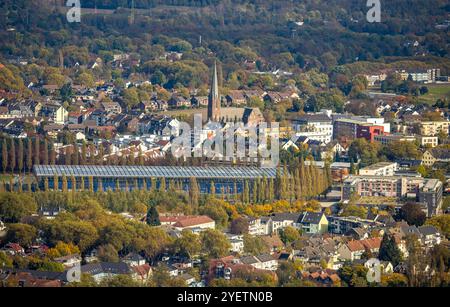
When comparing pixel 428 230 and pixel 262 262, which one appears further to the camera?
pixel 428 230

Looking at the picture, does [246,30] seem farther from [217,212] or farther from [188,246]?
[188,246]

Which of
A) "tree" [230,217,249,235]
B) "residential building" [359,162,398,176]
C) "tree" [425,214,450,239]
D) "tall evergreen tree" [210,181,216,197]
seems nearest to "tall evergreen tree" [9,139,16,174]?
"tall evergreen tree" [210,181,216,197]

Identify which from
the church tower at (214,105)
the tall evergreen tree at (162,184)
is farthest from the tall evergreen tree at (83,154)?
the church tower at (214,105)

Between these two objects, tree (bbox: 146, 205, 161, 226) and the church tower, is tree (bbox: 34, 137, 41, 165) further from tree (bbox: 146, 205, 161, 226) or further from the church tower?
the church tower

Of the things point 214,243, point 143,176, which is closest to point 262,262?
point 214,243

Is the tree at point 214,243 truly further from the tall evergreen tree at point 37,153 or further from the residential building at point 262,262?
the tall evergreen tree at point 37,153

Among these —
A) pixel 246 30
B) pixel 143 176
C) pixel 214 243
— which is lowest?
pixel 214 243
